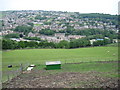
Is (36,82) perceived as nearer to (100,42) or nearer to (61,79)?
(61,79)

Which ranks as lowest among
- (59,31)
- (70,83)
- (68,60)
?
(68,60)

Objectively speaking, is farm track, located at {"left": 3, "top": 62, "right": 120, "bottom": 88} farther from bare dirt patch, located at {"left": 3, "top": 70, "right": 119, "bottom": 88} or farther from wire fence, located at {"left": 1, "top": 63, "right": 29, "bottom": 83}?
wire fence, located at {"left": 1, "top": 63, "right": 29, "bottom": 83}

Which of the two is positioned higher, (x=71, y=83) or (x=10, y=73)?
(x=71, y=83)

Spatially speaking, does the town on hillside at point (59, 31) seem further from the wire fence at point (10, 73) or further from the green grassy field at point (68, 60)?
the wire fence at point (10, 73)

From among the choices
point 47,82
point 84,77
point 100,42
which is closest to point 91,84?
point 84,77

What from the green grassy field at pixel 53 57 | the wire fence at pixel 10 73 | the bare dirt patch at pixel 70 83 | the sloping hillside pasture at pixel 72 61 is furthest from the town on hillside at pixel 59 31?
the bare dirt patch at pixel 70 83

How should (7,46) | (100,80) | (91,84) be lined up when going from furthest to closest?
→ 1. (7,46)
2. (100,80)
3. (91,84)

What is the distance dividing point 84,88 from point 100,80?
2.18 metres

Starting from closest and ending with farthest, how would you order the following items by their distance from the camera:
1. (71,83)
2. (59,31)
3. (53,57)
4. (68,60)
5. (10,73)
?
(71,83), (10,73), (68,60), (53,57), (59,31)

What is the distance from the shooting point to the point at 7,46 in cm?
3728

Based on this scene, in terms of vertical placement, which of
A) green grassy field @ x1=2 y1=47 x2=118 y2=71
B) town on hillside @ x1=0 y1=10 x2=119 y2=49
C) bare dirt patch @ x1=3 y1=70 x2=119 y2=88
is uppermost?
town on hillside @ x1=0 y1=10 x2=119 y2=49

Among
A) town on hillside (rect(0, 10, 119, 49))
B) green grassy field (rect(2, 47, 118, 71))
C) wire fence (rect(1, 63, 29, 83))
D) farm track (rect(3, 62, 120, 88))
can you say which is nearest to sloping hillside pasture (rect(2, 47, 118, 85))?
green grassy field (rect(2, 47, 118, 71))

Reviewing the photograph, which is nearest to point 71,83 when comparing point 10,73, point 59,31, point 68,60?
point 10,73

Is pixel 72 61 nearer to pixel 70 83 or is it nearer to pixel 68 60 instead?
pixel 68 60
